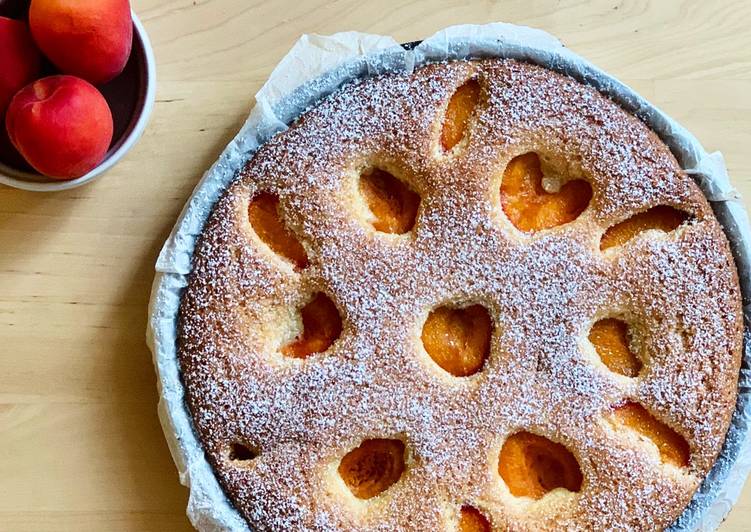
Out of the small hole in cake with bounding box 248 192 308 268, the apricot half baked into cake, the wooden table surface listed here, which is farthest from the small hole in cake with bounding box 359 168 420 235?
the wooden table surface

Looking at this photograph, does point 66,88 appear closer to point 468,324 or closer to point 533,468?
point 468,324

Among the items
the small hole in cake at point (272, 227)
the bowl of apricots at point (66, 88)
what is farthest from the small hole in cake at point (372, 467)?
the bowl of apricots at point (66, 88)

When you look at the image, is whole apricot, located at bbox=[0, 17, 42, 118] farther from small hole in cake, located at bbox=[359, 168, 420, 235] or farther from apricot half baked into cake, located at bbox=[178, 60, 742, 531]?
small hole in cake, located at bbox=[359, 168, 420, 235]

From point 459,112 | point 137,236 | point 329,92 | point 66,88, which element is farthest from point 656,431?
point 66,88

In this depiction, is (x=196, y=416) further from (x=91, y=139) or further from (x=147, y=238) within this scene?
(x=91, y=139)

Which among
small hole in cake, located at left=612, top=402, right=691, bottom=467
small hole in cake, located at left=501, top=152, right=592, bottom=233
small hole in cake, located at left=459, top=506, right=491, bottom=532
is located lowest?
small hole in cake, located at left=459, top=506, right=491, bottom=532

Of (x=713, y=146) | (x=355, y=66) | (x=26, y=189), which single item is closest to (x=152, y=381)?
(x=26, y=189)

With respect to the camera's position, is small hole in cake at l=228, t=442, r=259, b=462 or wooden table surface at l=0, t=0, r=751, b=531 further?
wooden table surface at l=0, t=0, r=751, b=531

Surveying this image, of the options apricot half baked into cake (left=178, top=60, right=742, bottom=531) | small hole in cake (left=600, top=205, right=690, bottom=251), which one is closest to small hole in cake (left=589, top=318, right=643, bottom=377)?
apricot half baked into cake (left=178, top=60, right=742, bottom=531)

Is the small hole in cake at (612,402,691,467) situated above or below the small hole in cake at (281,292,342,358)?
above
